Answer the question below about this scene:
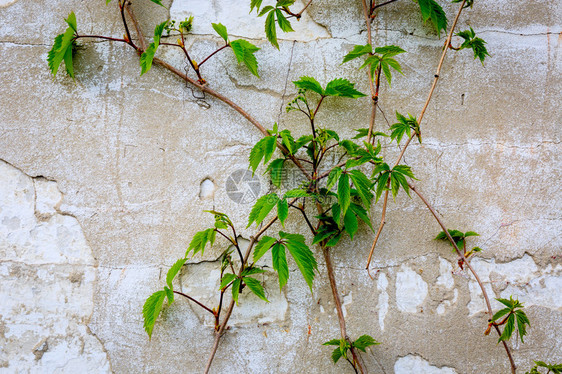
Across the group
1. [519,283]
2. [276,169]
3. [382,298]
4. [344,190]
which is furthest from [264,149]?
[519,283]

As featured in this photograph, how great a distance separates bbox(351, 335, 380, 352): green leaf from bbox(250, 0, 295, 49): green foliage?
1.18 m

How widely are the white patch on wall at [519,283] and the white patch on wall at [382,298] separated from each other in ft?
1.12

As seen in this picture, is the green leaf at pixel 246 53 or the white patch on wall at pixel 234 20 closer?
the green leaf at pixel 246 53

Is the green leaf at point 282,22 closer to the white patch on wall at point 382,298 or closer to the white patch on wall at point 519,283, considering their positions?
the white patch on wall at point 382,298

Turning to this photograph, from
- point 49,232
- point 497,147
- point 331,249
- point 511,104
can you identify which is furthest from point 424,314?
point 49,232

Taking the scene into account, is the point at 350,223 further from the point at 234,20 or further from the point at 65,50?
the point at 65,50

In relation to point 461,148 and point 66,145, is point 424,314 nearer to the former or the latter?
point 461,148

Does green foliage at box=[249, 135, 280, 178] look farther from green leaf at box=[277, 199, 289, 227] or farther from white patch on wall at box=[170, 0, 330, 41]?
white patch on wall at box=[170, 0, 330, 41]

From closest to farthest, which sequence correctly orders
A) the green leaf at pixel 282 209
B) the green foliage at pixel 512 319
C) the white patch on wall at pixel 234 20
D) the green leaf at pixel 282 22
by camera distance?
the green leaf at pixel 282 209
the green foliage at pixel 512 319
the green leaf at pixel 282 22
the white patch on wall at pixel 234 20

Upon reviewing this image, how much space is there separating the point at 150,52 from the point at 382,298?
1.34 meters

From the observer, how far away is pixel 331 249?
1745 millimetres

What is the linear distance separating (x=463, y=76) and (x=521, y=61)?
10.5 inches

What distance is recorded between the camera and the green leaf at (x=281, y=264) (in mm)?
1451

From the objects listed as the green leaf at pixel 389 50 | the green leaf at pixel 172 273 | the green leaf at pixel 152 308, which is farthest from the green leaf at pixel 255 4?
the green leaf at pixel 152 308
